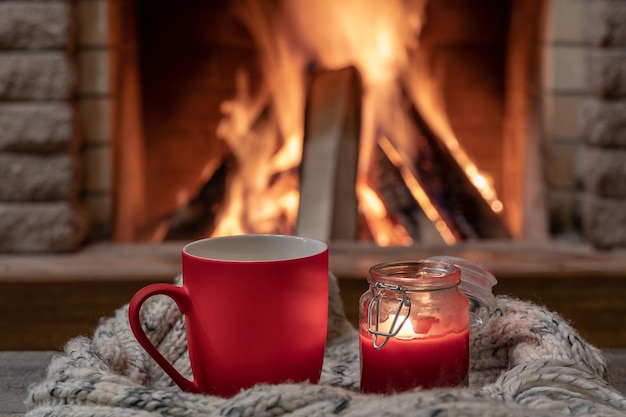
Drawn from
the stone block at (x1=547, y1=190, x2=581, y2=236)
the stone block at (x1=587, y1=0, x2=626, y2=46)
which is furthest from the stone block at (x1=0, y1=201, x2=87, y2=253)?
the stone block at (x1=587, y1=0, x2=626, y2=46)

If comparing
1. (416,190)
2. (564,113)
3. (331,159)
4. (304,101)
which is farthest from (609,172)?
(304,101)

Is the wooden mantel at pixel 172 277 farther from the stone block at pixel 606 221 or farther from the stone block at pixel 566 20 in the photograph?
the stone block at pixel 566 20

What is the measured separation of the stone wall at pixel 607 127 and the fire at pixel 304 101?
0.34 meters

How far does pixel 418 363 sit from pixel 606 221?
4.29 feet

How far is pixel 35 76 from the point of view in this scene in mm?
1667

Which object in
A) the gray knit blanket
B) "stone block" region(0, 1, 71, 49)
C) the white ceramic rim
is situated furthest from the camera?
"stone block" region(0, 1, 71, 49)

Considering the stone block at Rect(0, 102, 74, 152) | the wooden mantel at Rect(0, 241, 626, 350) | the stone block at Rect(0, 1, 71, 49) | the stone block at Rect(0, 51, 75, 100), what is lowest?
the wooden mantel at Rect(0, 241, 626, 350)

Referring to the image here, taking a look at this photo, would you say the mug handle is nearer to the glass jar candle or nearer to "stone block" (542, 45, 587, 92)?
the glass jar candle

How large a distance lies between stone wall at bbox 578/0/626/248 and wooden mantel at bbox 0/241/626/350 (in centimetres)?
6

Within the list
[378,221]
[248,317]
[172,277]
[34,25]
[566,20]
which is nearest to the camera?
[248,317]

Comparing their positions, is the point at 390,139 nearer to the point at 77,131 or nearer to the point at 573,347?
the point at 77,131

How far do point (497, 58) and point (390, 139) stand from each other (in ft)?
1.37

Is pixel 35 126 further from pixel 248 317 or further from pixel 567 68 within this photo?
pixel 248 317

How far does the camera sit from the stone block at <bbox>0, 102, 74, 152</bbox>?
167cm
